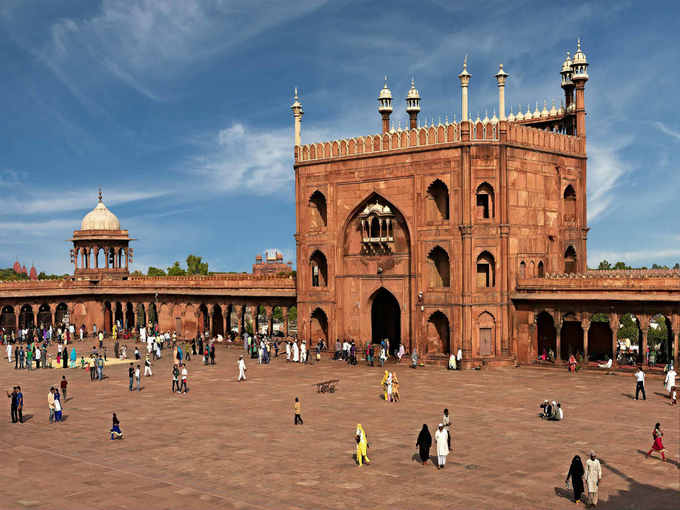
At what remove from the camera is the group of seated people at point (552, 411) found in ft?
79.0

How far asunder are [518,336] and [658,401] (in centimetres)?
1105

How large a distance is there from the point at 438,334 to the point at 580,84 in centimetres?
1582

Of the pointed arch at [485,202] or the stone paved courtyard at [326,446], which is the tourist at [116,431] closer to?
the stone paved courtyard at [326,446]

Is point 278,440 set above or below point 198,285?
below

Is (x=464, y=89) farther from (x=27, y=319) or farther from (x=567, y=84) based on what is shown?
(x=27, y=319)

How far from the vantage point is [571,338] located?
130ft

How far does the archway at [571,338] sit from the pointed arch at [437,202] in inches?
338

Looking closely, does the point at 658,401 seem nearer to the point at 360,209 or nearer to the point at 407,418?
the point at 407,418

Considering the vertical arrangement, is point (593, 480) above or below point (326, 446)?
above

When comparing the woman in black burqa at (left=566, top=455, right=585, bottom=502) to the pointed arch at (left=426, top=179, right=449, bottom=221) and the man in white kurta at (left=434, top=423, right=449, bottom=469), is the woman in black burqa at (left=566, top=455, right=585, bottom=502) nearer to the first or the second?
the man in white kurta at (left=434, top=423, right=449, bottom=469)

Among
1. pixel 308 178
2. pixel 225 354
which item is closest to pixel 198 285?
pixel 225 354

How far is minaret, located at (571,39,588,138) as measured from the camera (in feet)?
135

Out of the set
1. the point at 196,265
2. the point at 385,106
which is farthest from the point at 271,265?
the point at 385,106

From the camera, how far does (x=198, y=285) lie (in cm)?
5297
